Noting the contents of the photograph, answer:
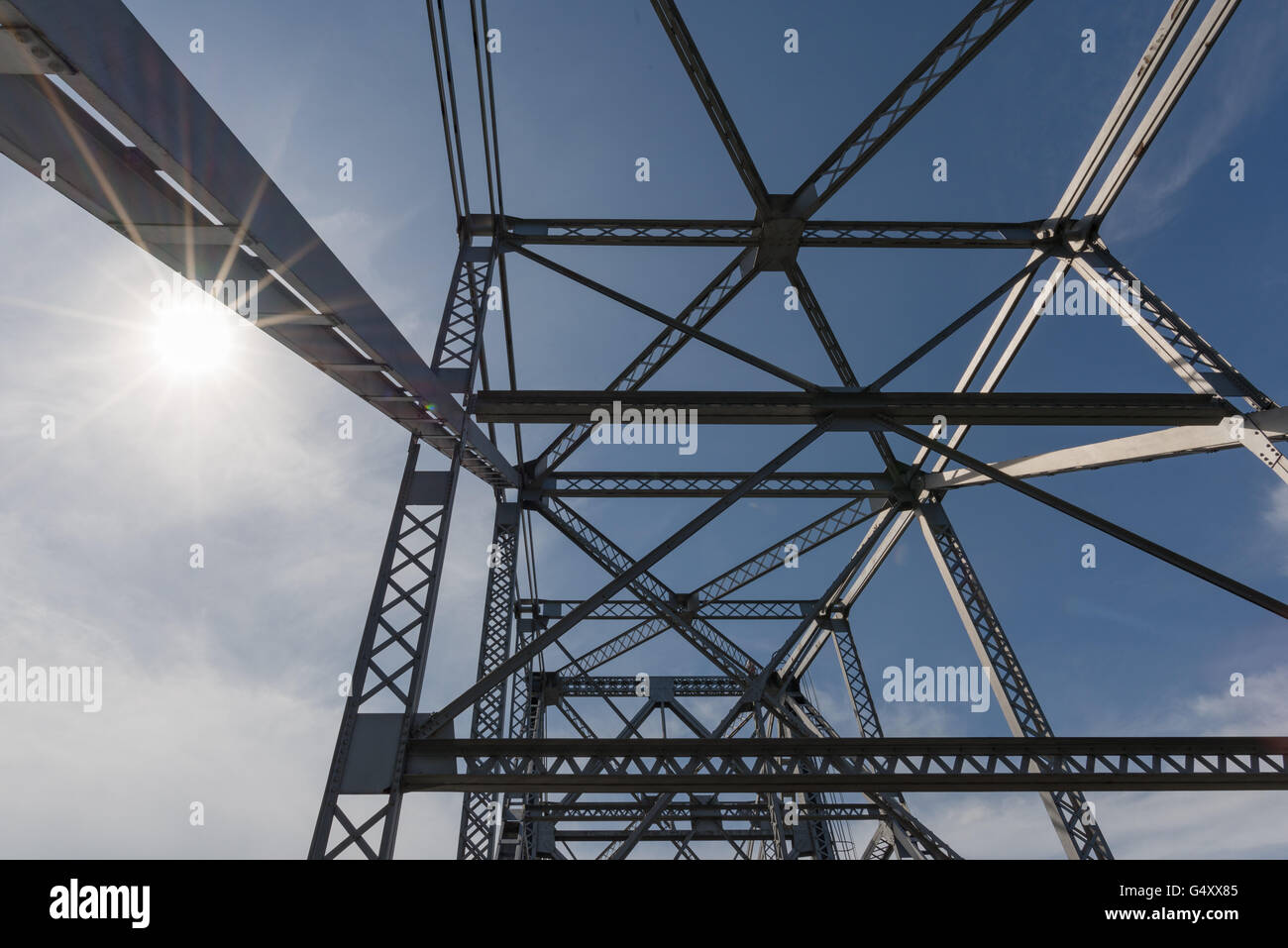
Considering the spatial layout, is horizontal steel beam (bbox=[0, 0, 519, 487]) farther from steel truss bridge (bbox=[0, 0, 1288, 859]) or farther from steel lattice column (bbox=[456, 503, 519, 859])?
steel lattice column (bbox=[456, 503, 519, 859])

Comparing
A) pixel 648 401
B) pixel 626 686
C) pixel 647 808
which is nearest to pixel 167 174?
pixel 648 401

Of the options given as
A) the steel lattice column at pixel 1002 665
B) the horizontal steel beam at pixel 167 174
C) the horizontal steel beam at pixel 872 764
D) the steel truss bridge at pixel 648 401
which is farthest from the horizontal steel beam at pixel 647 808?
the horizontal steel beam at pixel 167 174

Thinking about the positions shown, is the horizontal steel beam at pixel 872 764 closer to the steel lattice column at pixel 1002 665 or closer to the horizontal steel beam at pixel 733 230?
the steel lattice column at pixel 1002 665

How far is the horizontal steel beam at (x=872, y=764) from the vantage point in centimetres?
784

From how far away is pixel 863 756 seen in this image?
8.30m

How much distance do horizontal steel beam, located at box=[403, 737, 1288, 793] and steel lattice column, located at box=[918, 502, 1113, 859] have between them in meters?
2.15

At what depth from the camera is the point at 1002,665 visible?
40.8 ft

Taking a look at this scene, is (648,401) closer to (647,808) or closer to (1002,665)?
(1002,665)

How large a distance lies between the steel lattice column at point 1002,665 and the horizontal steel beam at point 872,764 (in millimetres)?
2150

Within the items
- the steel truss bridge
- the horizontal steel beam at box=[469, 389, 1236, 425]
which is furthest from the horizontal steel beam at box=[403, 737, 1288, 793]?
the horizontal steel beam at box=[469, 389, 1236, 425]
